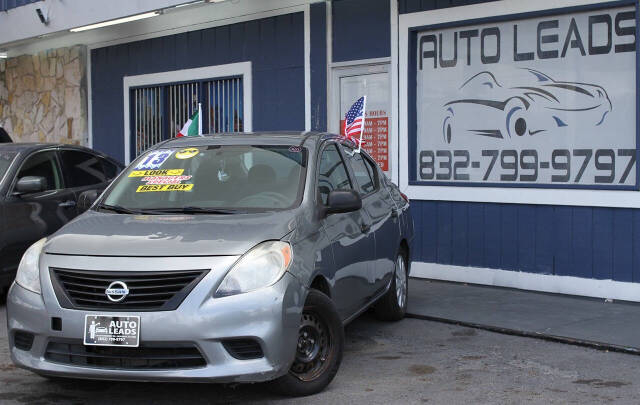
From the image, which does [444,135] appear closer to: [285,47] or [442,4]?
[442,4]

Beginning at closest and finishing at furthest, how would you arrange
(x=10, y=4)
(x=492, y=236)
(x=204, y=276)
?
(x=204, y=276) < (x=492, y=236) < (x=10, y=4)

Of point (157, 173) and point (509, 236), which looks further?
point (509, 236)

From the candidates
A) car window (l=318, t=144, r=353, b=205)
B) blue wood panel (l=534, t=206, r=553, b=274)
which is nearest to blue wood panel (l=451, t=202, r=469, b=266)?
blue wood panel (l=534, t=206, r=553, b=274)

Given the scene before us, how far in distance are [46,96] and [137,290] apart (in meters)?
12.7

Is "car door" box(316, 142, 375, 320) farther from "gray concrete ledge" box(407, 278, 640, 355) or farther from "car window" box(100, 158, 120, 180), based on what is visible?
"car window" box(100, 158, 120, 180)

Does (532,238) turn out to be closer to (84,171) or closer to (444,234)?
(444,234)

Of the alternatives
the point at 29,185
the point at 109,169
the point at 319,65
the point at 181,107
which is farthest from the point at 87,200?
the point at 181,107

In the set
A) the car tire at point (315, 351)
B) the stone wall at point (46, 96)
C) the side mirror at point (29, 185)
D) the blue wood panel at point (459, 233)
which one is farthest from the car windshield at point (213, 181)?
the stone wall at point (46, 96)

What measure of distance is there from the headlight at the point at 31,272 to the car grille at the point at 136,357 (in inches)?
18.2

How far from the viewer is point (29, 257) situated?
5.61m

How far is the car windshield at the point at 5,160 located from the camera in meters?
9.20

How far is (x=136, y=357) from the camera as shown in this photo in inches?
198

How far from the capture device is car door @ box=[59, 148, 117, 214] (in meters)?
9.87

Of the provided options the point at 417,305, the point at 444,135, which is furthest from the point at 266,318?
the point at 444,135
